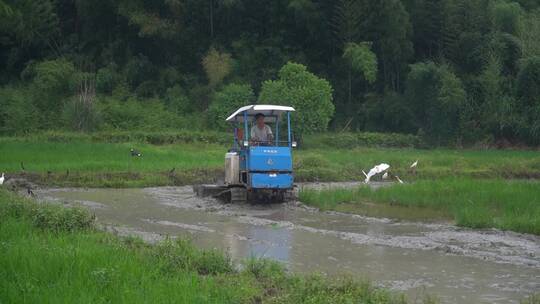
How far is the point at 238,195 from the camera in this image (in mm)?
14828

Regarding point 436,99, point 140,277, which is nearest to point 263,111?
point 140,277

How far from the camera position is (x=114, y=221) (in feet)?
40.9

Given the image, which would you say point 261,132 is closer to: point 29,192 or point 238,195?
point 238,195

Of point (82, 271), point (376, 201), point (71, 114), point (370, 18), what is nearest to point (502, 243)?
point (376, 201)

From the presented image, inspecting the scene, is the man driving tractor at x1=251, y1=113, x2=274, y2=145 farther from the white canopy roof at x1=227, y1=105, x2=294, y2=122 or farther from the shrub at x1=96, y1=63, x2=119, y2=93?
the shrub at x1=96, y1=63, x2=119, y2=93

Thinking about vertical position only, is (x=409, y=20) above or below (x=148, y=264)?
above

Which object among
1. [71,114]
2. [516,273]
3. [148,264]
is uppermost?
[71,114]

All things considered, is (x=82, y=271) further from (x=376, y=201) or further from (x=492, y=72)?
(x=492, y=72)

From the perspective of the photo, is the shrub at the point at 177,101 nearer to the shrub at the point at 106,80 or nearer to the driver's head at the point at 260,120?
the shrub at the point at 106,80

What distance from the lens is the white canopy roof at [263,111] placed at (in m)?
14.4

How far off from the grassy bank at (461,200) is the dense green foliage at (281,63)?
45.7ft

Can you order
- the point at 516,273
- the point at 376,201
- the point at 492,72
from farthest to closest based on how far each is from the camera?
the point at 492,72, the point at 376,201, the point at 516,273

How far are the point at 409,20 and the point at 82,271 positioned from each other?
107 feet

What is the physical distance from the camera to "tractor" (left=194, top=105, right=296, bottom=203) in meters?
14.0
